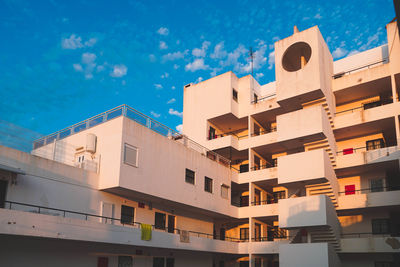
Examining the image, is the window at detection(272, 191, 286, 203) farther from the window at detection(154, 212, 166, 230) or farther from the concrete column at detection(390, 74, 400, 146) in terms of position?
the window at detection(154, 212, 166, 230)

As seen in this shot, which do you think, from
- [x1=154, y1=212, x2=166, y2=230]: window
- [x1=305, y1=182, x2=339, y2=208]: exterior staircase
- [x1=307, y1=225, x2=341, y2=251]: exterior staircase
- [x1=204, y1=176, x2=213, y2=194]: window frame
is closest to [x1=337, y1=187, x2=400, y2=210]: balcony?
[x1=305, y1=182, x2=339, y2=208]: exterior staircase

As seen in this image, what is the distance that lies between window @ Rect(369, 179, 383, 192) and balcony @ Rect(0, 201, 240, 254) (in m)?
15.9

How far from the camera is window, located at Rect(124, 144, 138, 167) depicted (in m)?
25.2

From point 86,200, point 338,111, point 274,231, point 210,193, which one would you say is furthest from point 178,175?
point 338,111

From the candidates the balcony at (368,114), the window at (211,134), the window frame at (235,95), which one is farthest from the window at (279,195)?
the window frame at (235,95)

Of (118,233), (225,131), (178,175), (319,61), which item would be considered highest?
(319,61)

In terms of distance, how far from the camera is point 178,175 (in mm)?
29875

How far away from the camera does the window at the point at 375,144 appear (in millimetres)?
32806

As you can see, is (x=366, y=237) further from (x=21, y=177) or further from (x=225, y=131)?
(x=21, y=177)

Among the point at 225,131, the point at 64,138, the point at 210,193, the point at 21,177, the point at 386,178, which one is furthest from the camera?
the point at 225,131

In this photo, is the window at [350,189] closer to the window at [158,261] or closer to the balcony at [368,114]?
the balcony at [368,114]

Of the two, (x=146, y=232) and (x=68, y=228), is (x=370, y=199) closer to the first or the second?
(x=146, y=232)

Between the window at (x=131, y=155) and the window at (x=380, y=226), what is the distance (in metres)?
20.2

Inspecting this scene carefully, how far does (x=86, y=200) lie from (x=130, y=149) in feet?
14.4
